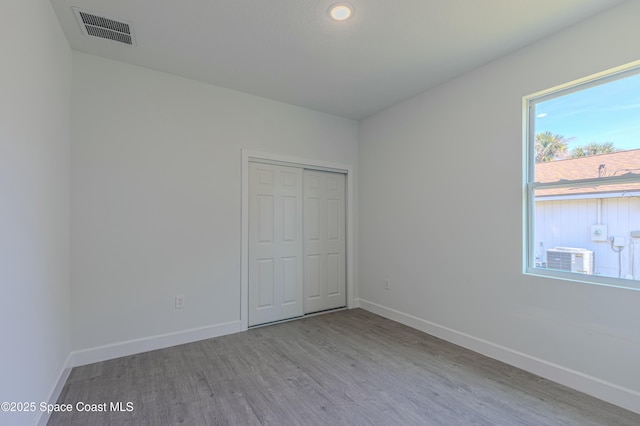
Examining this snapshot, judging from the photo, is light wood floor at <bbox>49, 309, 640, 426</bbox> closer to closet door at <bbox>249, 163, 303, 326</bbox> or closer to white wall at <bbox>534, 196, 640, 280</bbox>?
closet door at <bbox>249, 163, 303, 326</bbox>

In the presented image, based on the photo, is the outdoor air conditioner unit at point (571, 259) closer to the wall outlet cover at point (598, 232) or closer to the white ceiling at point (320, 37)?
the wall outlet cover at point (598, 232)

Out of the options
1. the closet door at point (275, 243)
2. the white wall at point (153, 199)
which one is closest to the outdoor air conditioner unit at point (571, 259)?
the closet door at point (275, 243)

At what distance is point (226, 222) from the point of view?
3252mm

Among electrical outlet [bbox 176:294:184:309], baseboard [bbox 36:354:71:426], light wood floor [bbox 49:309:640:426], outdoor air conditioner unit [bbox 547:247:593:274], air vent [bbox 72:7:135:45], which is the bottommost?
light wood floor [bbox 49:309:640:426]

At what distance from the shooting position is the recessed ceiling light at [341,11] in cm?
201

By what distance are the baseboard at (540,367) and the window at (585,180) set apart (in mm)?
710

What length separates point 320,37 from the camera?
7.70 feet

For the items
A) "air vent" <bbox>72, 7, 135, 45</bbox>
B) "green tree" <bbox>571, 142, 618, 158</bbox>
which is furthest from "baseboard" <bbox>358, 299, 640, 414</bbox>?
"air vent" <bbox>72, 7, 135, 45</bbox>

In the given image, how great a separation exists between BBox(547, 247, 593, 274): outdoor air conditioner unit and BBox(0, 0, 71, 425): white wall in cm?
354

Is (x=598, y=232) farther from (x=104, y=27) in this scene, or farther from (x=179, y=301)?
(x=104, y=27)

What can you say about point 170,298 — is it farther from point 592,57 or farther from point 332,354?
point 592,57

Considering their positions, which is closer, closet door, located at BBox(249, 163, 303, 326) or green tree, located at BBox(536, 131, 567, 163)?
green tree, located at BBox(536, 131, 567, 163)

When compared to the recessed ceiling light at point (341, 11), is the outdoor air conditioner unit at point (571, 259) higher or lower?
lower

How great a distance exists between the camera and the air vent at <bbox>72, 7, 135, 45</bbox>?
2.11 meters
